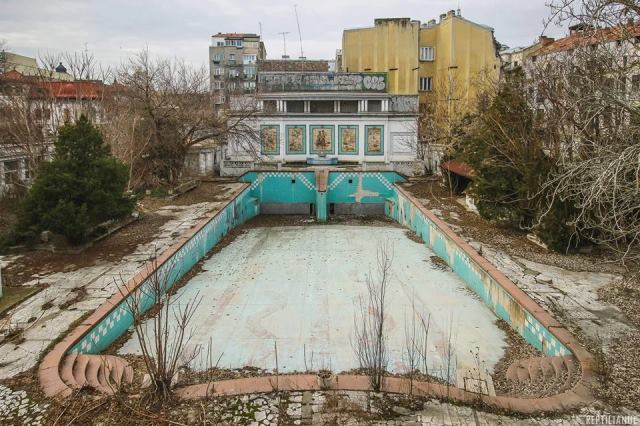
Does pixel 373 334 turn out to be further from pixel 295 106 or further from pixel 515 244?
pixel 295 106

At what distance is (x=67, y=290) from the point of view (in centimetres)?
1052

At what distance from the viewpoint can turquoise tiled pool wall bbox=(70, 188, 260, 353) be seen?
8922mm

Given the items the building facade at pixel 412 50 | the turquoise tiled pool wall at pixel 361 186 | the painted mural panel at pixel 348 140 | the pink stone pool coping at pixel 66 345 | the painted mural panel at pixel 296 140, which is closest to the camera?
the pink stone pool coping at pixel 66 345

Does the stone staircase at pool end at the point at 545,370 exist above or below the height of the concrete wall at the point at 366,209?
below

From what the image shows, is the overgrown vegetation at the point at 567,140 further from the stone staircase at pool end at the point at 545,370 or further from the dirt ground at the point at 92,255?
the dirt ground at the point at 92,255

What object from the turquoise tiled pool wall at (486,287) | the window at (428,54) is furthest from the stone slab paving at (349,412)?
the window at (428,54)

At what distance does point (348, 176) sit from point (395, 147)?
24.8ft

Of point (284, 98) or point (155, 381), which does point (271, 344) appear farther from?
point (284, 98)

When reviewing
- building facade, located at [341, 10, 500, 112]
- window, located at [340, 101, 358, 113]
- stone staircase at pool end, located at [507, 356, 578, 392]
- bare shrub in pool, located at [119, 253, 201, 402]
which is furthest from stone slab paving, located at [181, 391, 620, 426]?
building facade, located at [341, 10, 500, 112]

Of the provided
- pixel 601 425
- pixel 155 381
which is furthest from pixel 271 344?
pixel 601 425

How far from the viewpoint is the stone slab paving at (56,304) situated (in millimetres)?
7793

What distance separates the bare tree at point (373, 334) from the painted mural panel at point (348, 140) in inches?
702

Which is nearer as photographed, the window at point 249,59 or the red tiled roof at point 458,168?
the red tiled roof at point 458,168

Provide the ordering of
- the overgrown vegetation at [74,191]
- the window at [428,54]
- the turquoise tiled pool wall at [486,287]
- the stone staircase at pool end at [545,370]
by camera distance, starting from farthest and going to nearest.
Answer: the window at [428,54]
the overgrown vegetation at [74,191]
the turquoise tiled pool wall at [486,287]
the stone staircase at pool end at [545,370]
